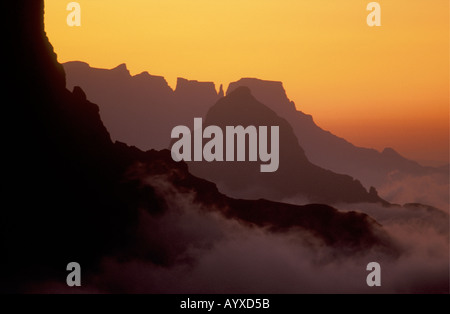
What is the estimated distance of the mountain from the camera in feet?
207

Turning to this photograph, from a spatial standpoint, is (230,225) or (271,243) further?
(271,243)

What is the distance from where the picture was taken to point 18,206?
205ft

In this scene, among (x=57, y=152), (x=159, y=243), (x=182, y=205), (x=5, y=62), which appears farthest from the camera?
(x=182, y=205)

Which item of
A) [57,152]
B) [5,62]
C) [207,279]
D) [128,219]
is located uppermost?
[5,62]

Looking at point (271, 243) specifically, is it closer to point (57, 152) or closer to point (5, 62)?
point (57, 152)

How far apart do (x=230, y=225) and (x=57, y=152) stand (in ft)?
113

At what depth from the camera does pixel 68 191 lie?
7169 centimetres

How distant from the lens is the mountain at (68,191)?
62969 mm
